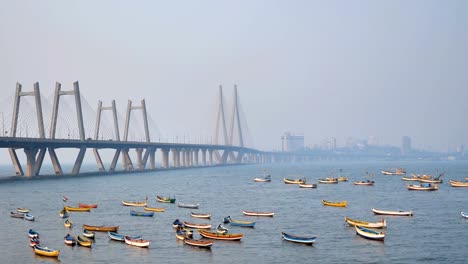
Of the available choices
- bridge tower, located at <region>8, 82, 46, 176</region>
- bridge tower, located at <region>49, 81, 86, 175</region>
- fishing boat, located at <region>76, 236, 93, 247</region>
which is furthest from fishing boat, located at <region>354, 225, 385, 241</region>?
bridge tower, located at <region>49, 81, 86, 175</region>

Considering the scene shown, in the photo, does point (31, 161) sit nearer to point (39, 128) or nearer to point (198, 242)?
point (39, 128)

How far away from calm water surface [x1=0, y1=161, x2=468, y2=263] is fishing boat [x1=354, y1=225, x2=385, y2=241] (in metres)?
0.68

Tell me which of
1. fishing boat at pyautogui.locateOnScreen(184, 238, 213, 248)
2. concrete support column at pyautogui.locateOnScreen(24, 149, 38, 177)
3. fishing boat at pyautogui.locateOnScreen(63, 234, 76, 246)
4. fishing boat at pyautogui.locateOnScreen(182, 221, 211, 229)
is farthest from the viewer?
concrete support column at pyautogui.locateOnScreen(24, 149, 38, 177)

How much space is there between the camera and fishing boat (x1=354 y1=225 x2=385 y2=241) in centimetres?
6009

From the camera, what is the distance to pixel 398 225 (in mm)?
72000

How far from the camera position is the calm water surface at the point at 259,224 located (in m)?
53.4

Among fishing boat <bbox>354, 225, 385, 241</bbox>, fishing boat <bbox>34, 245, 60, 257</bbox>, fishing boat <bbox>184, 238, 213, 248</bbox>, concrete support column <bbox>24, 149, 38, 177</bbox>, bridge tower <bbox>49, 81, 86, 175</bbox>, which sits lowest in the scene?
fishing boat <bbox>34, 245, 60, 257</bbox>

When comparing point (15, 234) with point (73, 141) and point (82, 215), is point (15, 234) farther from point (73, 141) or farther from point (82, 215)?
point (73, 141)

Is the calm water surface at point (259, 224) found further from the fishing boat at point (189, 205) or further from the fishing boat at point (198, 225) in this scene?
the fishing boat at point (198, 225)

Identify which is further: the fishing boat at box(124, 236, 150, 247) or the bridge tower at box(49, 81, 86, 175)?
the bridge tower at box(49, 81, 86, 175)

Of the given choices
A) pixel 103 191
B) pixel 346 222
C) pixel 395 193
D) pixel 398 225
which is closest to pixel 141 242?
pixel 346 222

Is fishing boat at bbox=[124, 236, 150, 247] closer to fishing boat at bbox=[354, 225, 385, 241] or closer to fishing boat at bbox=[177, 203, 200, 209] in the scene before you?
fishing boat at bbox=[354, 225, 385, 241]

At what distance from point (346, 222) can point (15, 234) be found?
3515cm

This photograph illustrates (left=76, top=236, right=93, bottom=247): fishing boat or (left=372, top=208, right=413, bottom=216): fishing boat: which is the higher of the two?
(left=372, top=208, right=413, bottom=216): fishing boat
